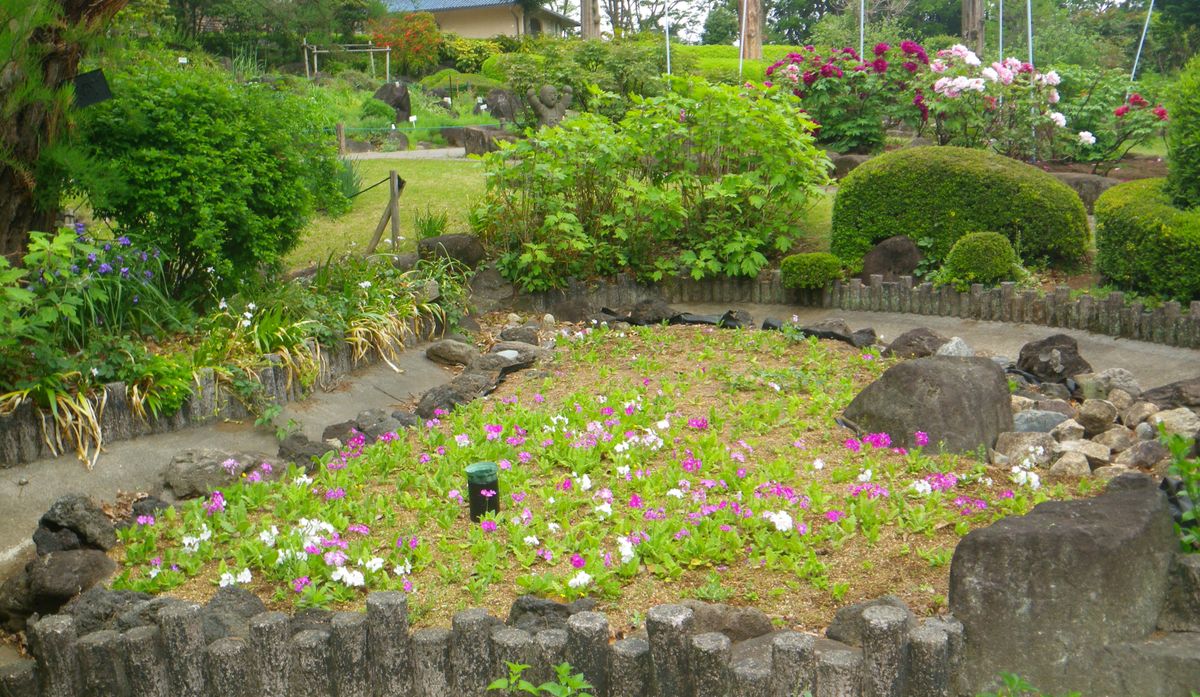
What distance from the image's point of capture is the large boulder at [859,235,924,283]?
402 inches

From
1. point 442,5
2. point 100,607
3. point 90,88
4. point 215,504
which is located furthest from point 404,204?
point 442,5

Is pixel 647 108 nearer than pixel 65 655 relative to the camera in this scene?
No

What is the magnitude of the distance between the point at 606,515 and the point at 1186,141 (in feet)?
21.8

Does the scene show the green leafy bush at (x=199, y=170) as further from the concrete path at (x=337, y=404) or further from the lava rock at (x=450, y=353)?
the lava rock at (x=450, y=353)

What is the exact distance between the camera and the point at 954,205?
10148 millimetres

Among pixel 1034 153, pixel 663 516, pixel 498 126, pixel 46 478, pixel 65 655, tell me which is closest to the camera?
pixel 65 655

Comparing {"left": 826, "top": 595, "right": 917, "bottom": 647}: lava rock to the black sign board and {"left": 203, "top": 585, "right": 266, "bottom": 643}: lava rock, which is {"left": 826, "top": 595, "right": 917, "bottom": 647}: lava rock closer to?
{"left": 203, "top": 585, "right": 266, "bottom": 643}: lava rock

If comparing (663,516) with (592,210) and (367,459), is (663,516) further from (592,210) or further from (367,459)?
(592,210)

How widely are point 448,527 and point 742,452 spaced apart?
1.70 m

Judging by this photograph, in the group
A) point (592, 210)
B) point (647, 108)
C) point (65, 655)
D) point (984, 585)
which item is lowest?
point (65, 655)

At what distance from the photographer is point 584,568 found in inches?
173

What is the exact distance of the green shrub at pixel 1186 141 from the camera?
29.4 ft

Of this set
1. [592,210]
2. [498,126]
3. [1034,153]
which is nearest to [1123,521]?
[592,210]

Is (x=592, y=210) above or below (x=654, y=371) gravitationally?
above
